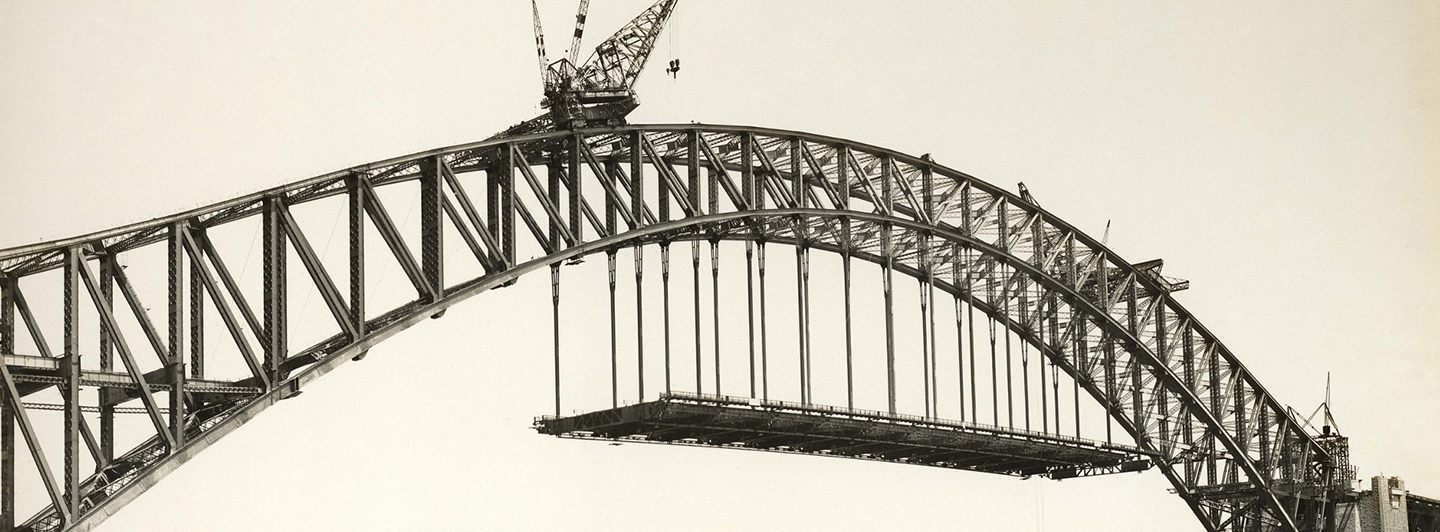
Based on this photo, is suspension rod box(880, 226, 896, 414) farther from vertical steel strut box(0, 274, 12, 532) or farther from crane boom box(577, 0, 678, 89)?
vertical steel strut box(0, 274, 12, 532)

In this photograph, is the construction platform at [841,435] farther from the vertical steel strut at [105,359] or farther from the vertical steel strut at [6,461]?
the vertical steel strut at [6,461]

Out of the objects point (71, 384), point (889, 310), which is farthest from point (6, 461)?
point (889, 310)

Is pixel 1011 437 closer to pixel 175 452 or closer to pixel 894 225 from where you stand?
pixel 894 225

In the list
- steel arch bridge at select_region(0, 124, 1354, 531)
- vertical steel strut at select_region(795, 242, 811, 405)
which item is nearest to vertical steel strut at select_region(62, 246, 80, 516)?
steel arch bridge at select_region(0, 124, 1354, 531)

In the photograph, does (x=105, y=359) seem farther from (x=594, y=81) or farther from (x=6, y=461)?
(x=594, y=81)

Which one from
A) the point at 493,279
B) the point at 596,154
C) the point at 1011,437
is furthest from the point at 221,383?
the point at 1011,437
